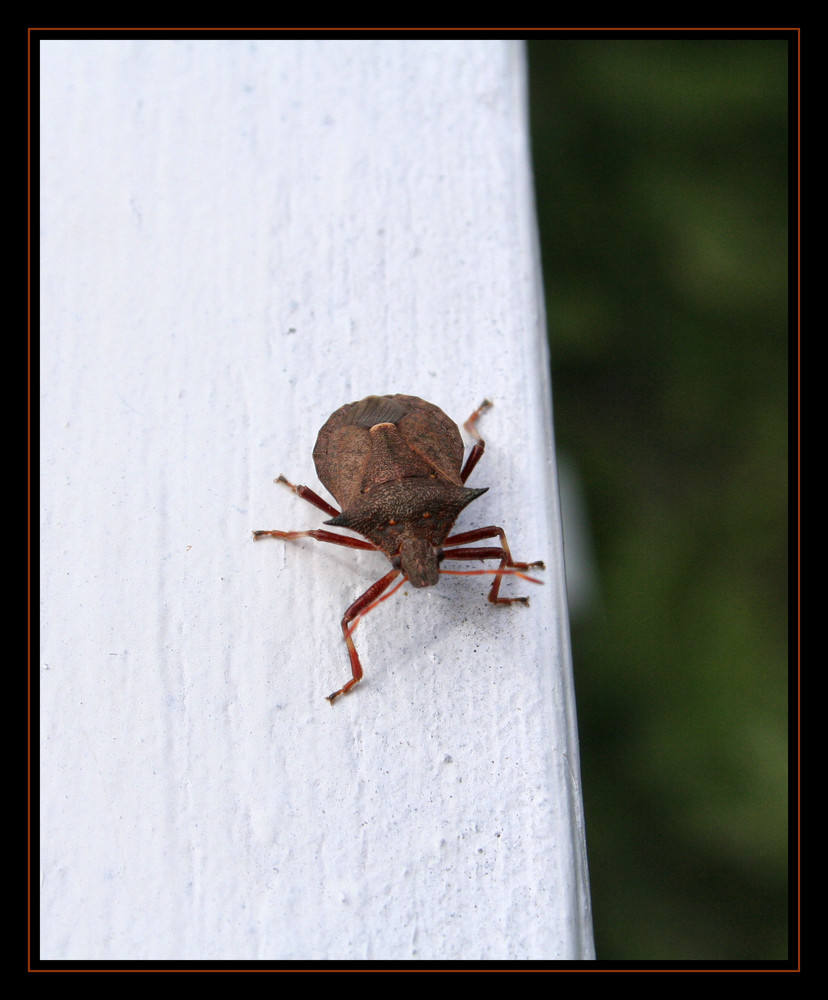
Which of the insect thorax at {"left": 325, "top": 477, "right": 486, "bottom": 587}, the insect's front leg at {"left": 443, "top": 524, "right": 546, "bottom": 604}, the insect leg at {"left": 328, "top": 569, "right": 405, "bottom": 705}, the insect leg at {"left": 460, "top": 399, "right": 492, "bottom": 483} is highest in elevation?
the insect leg at {"left": 460, "top": 399, "right": 492, "bottom": 483}

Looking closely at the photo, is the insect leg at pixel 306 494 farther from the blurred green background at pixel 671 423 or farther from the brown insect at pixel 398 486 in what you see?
the blurred green background at pixel 671 423

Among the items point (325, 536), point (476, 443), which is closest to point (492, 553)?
point (476, 443)

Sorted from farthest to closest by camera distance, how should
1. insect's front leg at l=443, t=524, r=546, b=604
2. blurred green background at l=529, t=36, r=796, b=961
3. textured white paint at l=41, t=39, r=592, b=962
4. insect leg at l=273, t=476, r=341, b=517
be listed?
blurred green background at l=529, t=36, r=796, b=961 → insect leg at l=273, t=476, r=341, b=517 → insect's front leg at l=443, t=524, r=546, b=604 → textured white paint at l=41, t=39, r=592, b=962

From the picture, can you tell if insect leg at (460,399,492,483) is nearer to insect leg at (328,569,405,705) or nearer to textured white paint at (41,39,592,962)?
textured white paint at (41,39,592,962)

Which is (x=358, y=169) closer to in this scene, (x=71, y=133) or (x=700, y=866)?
(x=71, y=133)

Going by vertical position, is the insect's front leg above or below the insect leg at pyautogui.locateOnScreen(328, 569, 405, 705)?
above

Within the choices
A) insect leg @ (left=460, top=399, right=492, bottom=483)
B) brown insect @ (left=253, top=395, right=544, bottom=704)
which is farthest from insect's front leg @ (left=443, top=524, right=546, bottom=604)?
insect leg @ (left=460, top=399, right=492, bottom=483)

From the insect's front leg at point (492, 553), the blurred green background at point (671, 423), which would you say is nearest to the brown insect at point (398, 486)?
the insect's front leg at point (492, 553)

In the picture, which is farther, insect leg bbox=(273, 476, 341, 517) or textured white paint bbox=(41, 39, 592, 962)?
insect leg bbox=(273, 476, 341, 517)

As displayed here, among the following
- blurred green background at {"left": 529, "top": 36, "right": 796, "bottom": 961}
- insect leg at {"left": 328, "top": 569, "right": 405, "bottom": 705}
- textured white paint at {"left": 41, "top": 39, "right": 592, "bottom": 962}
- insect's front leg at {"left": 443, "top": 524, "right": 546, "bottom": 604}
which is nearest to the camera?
textured white paint at {"left": 41, "top": 39, "right": 592, "bottom": 962}
